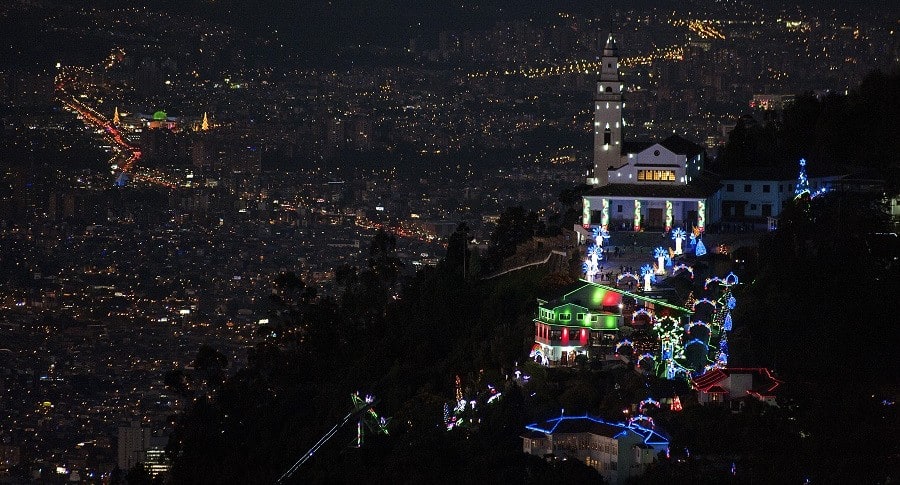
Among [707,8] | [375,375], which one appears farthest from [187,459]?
[707,8]

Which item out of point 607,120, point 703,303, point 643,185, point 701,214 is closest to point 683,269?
point 703,303

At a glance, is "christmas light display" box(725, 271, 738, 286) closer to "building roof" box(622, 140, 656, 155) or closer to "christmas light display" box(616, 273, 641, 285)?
"christmas light display" box(616, 273, 641, 285)

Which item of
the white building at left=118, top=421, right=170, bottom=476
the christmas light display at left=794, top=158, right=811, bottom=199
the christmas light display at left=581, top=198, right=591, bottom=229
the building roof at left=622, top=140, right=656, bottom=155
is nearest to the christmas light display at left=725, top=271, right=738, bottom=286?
the christmas light display at left=794, top=158, right=811, bottom=199

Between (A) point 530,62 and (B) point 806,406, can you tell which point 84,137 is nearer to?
(A) point 530,62

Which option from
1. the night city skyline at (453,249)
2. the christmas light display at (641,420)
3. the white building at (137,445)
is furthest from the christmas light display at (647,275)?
the white building at (137,445)

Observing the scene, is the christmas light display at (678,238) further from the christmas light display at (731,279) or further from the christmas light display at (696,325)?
the christmas light display at (696,325)
